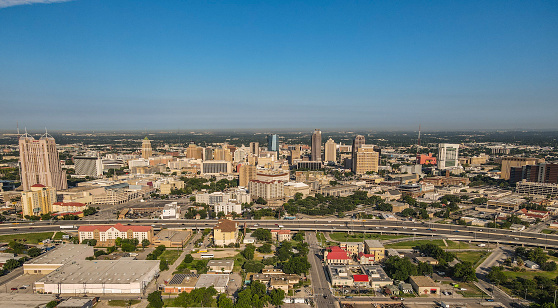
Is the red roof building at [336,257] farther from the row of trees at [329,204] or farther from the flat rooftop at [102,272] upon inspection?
the row of trees at [329,204]

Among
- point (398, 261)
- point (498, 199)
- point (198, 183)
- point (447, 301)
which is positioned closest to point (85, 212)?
point (198, 183)

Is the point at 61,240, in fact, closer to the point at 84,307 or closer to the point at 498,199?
the point at 84,307

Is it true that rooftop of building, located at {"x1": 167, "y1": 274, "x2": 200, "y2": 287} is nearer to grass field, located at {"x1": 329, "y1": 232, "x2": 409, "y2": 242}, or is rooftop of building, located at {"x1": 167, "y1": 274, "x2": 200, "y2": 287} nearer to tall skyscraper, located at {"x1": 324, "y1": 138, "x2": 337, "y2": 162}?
grass field, located at {"x1": 329, "y1": 232, "x2": 409, "y2": 242}

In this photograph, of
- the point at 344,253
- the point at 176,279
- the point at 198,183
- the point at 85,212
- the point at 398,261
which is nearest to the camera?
the point at 176,279

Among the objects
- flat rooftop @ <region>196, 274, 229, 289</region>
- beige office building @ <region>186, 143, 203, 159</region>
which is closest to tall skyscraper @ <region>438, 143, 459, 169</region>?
beige office building @ <region>186, 143, 203, 159</region>

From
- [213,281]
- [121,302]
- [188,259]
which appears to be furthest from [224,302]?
[188,259]

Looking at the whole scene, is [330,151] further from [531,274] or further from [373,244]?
[531,274]

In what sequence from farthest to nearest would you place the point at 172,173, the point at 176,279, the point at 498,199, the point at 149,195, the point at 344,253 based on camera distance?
the point at 172,173, the point at 149,195, the point at 498,199, the point at 344,253, the point at 176,279
